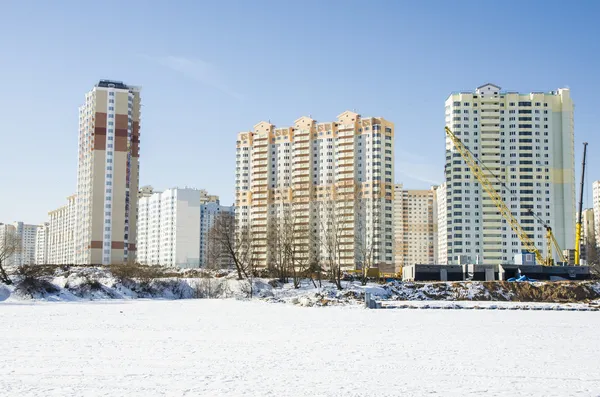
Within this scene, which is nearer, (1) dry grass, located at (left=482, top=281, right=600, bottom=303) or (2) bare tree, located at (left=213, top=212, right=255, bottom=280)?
(1) dry grass, located at (left=482, top=281, right=600, bottom=303)

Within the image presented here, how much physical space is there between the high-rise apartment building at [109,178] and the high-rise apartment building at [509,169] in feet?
232

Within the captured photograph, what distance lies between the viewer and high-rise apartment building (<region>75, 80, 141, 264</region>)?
12862cm

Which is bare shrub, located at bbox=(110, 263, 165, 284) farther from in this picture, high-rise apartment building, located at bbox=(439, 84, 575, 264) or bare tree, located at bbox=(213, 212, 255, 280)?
high-rise apartment building, located at bbox=(439, 84, 575, 264)

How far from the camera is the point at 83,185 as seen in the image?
450 feet

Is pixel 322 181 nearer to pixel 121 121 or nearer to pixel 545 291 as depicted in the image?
pixel 121 121


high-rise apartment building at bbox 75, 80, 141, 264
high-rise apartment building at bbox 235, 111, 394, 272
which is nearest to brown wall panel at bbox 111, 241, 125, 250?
high-rise apartment building at bbox 75, 80, 141, 264

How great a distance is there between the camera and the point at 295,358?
1717 centimetres

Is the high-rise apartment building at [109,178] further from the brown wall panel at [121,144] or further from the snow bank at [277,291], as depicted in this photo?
the snow bank at [277,291]

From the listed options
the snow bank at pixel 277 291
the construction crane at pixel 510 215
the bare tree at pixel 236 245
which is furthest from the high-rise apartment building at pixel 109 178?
the snow bank at pixel 277 291

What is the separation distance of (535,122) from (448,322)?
128 m

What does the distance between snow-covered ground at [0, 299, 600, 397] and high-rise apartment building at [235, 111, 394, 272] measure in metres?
109

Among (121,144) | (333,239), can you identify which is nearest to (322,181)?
(333,239)

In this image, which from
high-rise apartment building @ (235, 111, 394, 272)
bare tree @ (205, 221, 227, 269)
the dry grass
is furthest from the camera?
high-rise apartment building @ (235, 111, 394, 272)

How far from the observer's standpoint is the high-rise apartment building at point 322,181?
5719 inches
